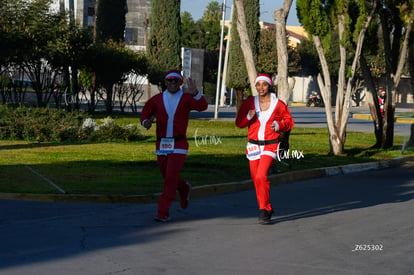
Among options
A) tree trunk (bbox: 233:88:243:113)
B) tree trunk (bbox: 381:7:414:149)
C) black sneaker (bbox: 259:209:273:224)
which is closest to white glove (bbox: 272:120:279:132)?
black sneaker (bbox: 259:209:273:224)

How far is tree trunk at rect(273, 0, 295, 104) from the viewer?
63.8 feet

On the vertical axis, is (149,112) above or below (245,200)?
above

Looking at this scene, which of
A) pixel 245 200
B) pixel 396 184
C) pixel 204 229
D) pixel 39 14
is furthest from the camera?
pixel 39 14

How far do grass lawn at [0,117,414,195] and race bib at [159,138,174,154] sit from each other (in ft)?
7.45

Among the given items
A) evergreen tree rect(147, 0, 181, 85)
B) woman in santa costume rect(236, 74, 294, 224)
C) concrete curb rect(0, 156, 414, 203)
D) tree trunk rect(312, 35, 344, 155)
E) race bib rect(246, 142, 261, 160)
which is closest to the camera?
woman in santa costume rect(236, 74, 294, 224)

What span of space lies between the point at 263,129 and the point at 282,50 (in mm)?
9636

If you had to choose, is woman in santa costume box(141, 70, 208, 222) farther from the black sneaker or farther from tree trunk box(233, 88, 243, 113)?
tree trunk box(233, 88, 243, 113)

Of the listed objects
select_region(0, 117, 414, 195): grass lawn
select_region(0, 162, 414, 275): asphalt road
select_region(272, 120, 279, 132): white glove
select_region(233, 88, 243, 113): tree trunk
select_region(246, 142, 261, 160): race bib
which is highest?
select_region(272, 120, 279, 132): white glove

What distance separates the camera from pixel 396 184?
1631 centimetres

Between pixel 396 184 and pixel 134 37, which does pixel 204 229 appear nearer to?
pixel 396 184

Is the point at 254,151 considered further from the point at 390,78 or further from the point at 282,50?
the point at 390,78

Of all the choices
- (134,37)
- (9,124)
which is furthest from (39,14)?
(134,37)

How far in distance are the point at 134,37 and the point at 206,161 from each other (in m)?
78.5

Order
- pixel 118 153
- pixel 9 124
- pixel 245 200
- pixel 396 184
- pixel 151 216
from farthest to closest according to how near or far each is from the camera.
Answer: pixel 9 124
pixel 118 153
pixel 396 184
pixel 245 200
pixel 151 216
